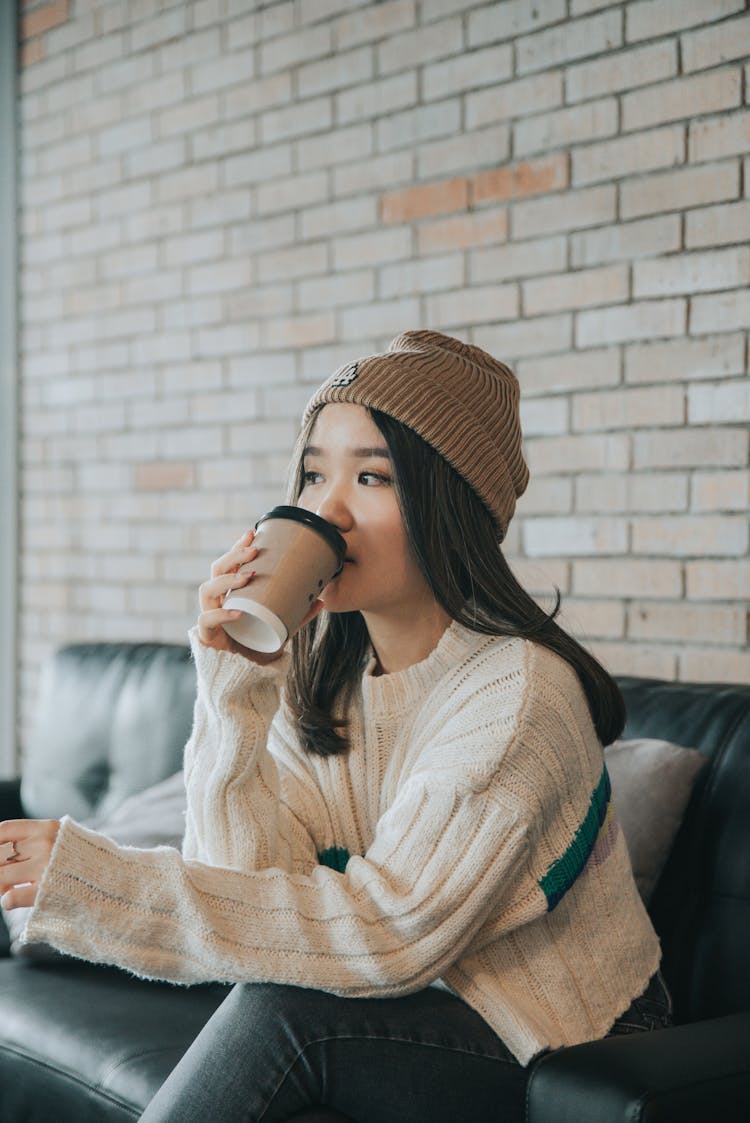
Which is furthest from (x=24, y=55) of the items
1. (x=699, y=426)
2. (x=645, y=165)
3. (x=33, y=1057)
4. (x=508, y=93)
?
(x=33, y=1057)

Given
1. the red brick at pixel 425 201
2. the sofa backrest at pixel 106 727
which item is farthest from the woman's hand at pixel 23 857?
the red brick at pixel 425 201

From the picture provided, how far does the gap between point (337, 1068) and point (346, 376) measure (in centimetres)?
75

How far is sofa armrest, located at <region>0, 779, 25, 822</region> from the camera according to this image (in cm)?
281

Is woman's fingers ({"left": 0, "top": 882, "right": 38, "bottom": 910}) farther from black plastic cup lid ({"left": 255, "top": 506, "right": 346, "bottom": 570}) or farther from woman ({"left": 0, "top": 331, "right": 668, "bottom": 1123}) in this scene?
black plastic cup lid ({"left": 255, "top": 506, "right": 346, "bottom": 570})

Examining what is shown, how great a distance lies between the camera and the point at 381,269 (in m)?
2.80

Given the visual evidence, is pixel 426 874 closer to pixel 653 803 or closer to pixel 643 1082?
pixel 643 1082

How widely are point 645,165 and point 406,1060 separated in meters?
1.61

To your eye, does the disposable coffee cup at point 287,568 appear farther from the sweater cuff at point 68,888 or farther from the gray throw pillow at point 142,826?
the gray throw pillow at point 142,826

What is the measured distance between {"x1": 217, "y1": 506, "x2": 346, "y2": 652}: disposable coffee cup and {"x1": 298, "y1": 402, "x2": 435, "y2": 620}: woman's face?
60 mm

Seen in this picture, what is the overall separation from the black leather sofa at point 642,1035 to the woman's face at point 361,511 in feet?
1.71

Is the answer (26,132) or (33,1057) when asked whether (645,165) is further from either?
(26,132)

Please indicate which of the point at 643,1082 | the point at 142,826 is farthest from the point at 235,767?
the point at 142,826

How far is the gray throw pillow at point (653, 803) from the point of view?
5.54ft

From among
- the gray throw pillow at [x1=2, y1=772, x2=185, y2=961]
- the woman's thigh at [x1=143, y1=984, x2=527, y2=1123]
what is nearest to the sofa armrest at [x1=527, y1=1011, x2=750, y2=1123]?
the woman's thigh at [x1=143, y1=984, x2=527, y2=1123]
